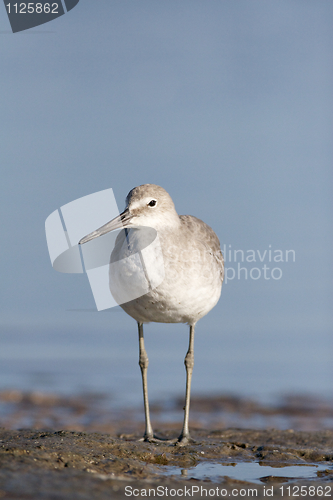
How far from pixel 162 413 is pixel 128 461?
15.6 feet

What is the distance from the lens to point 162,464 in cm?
530

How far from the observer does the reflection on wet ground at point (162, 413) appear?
8.52 meters

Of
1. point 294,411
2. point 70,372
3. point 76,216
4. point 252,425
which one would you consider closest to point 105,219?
point 76,216

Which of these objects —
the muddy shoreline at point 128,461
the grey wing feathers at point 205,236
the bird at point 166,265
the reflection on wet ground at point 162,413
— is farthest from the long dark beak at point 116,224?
the reflection on wet ground at point 162,413

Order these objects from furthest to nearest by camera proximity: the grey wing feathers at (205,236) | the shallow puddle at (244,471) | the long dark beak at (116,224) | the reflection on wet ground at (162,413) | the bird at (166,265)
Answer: the reflection on wet ground at (162,413)
the grey wing feathers at (205,236)
the long dark beak at (116,224)
the bird at (166,265)
the shallow puddle at (244,471)

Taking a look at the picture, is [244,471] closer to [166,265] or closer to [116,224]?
[166,265]

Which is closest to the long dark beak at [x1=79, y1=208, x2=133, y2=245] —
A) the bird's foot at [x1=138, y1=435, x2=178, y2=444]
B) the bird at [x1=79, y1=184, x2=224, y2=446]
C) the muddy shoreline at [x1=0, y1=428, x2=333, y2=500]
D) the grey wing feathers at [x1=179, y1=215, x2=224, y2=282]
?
the bird at [x1=79, y1=184, x2=224, y2=446]

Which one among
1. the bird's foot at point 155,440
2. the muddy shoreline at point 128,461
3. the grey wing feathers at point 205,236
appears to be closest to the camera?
the muddy shoreline at point 128,461

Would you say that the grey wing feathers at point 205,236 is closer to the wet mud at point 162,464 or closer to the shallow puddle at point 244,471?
the wet mud at point 162,464

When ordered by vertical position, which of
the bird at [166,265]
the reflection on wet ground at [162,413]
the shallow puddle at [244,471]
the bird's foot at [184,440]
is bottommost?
the reflection on wet ground at [162,413]

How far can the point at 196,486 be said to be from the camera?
14.0 feet

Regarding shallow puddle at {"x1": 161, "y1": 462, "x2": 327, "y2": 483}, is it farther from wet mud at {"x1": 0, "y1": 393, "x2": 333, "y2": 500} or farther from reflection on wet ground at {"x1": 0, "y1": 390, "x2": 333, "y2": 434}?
reflection on wet ground at {"x1": 0, "y1": 390, "x2": 333, "y2": 434}

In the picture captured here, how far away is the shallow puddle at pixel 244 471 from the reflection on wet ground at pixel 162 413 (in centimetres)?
289

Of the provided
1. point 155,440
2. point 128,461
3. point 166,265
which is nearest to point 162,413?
point 155,440
